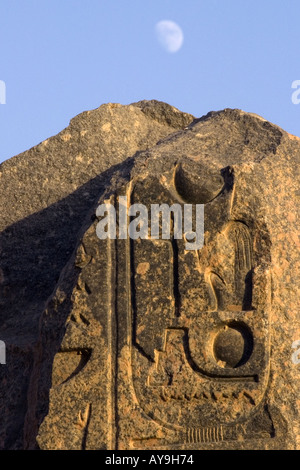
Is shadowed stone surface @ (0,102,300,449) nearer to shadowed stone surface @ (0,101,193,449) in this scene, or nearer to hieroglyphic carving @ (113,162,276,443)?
hieroglyphic carving @ (113,162,276,443)

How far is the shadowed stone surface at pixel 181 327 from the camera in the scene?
237 inches

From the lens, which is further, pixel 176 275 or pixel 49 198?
pixel 49 198

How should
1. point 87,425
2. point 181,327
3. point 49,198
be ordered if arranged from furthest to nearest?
point 49,198
point 181,327
point 87,425

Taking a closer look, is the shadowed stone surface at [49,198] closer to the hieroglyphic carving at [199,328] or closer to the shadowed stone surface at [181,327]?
the shadowed stone surface at [181,327]

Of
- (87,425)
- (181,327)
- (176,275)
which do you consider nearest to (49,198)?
(176,275)

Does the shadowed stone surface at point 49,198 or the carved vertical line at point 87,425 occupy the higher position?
the shadowed stone surface at point 49,198

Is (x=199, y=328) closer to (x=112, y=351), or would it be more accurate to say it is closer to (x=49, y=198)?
(x=112, y=351)

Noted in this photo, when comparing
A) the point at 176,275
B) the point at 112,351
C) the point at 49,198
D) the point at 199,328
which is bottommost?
the point at 112,351

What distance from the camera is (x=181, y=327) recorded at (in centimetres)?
616

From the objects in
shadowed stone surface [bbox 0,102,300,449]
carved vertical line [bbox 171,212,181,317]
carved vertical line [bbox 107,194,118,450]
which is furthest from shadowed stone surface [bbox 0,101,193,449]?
carved vertical line [bbox 171,212,181,317]

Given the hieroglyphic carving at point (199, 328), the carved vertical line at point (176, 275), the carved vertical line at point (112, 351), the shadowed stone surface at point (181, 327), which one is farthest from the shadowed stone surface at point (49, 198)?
the carved vertical line at point (176, 275)

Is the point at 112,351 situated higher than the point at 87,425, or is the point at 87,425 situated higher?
the point at 112,351

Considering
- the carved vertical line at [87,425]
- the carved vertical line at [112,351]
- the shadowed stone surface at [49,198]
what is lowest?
the carved vertical line at [87,425]
